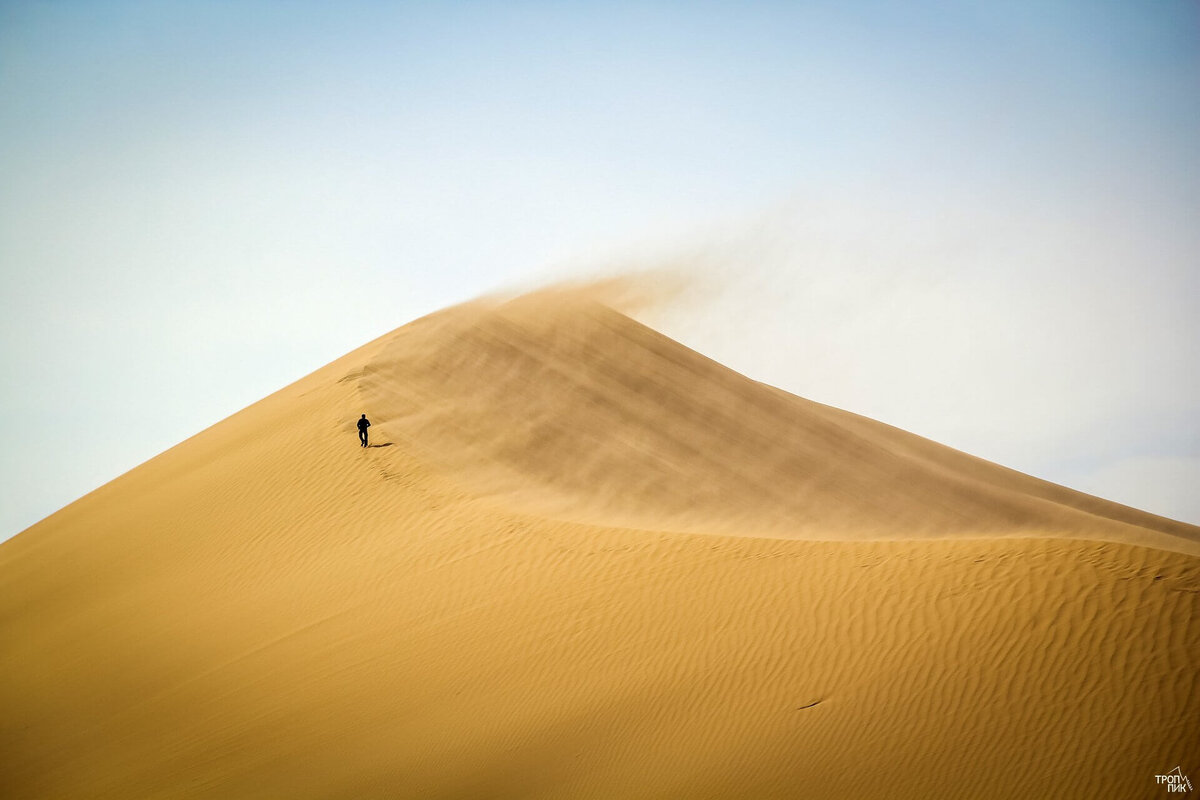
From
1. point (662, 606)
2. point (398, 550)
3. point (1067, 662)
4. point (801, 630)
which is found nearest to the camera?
point (1067, 662)

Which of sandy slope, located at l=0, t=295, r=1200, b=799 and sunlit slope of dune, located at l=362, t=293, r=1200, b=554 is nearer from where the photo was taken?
sandy slope, located at l=0, t=295, r=1200, b=799

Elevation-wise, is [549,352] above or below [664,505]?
above

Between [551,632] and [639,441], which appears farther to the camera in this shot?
[639,441]

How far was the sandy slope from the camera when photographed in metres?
9.75

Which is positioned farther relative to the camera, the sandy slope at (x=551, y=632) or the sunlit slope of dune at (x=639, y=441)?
the sunlit slope of dune at (x=639, y=441)

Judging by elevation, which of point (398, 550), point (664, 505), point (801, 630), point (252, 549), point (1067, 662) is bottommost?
point (1067, 662)

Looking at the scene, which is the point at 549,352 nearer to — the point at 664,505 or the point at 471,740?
the point at 664,505

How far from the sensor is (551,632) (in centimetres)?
1239

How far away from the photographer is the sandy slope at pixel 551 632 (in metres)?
9.75

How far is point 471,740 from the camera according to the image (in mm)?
10547

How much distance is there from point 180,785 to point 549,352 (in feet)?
45.2

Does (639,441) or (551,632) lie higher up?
(639,441)

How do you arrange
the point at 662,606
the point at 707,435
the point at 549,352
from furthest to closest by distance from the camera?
the point at 549,352 → the point at 707,435 → the point at 662,606

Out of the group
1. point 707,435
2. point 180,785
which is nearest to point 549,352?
point 707,435
